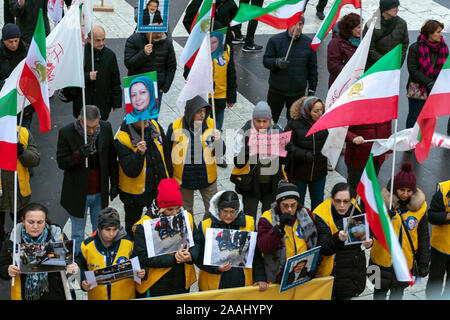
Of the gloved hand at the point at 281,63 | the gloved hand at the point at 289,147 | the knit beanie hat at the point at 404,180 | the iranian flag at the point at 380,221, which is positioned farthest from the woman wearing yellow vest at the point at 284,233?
the gloved hand at the point at 281,63

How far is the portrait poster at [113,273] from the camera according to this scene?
244 inches

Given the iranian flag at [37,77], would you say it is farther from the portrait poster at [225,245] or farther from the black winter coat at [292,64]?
the black winter coat at [292,64]

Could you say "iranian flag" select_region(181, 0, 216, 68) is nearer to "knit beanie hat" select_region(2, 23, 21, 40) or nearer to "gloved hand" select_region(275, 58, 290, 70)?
"gloved hand" select_region(275, 58, 290, 70)

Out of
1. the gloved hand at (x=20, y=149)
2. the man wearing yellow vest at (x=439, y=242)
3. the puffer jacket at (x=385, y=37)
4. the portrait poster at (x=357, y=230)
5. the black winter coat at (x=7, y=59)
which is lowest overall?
the man wearing yellow vest at (x=439, y=242)

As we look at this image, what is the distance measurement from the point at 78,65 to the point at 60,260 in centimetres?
244

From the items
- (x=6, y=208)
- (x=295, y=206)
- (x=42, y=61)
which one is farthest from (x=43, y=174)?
(x=295, y=206)

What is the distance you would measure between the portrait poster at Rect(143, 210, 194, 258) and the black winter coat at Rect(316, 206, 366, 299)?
1218 millimetres

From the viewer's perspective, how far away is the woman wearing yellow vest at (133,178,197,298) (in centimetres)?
636

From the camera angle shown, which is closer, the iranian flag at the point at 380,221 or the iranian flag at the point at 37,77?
the iranian flag at the point at 380,221

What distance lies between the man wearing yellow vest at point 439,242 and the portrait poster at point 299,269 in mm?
1395

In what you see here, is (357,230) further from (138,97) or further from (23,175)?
(23,175)

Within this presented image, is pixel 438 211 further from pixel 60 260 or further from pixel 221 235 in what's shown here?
pixel 60 260

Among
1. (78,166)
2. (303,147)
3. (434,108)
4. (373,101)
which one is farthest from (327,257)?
(78,166)

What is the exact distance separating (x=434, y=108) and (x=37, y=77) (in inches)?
145
